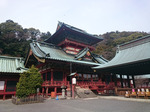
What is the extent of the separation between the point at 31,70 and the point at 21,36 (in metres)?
51.2

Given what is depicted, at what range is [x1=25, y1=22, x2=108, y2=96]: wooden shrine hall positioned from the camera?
63.4ft

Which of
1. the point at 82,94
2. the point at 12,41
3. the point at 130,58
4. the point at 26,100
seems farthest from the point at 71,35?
the point at 12,41

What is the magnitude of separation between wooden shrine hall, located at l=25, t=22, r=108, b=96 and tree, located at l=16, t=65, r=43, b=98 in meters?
3.65

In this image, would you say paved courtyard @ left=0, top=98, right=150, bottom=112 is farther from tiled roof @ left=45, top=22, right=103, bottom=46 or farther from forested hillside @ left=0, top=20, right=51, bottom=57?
forested hillside @ left=0, top=20, right=51, bottom=57

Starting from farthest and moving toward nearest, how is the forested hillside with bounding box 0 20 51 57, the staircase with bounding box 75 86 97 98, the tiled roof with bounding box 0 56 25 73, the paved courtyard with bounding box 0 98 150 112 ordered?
the forested hillside with bounding box 0 20 51 57 → the tiled roof with bounding box 0 56 25 73 → the staircase with bounding box 75 86 97 98 → the paved courtyard with bounding box 0 98 150 112

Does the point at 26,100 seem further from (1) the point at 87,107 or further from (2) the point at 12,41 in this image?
(2) the point at 12,41

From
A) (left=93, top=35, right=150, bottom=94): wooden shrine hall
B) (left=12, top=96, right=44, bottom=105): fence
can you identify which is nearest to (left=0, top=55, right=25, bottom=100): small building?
(left=12, top=96, right=44, bottom=105): fence

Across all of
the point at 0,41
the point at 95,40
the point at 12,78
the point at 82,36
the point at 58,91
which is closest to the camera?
the point at 58,91

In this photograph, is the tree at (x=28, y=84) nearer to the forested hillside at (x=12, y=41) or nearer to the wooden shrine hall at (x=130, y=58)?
the wooden shrine hall at (x=130, y=58)

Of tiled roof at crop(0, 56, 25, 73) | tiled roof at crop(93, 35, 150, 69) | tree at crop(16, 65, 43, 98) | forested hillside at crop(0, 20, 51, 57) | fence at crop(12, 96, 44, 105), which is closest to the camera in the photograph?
fence at crop(12, 96, 44, 105)

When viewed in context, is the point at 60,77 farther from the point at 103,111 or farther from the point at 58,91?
the point at 103,111

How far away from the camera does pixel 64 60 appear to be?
19031 mm

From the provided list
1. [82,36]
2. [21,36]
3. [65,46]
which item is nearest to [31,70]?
[65,46]

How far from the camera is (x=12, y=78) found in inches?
857
